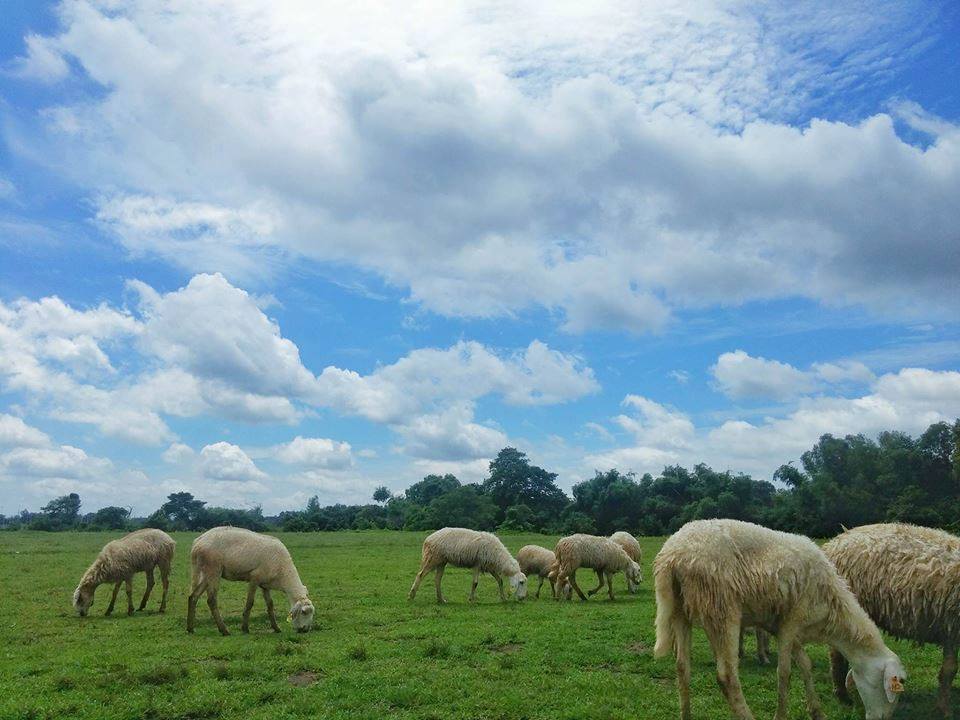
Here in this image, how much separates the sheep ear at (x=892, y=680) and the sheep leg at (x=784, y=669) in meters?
1.17

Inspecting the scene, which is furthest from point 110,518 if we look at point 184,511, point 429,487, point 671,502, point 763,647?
point 763,647

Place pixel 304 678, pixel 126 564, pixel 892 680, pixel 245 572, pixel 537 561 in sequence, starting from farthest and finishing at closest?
pixel 537 561, pixel 126 564, pixel 245 572, pixel 304 678, pixel 892 680

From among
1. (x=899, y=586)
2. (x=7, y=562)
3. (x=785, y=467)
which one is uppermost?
(x=785, y=467)

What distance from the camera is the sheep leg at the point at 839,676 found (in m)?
10.6

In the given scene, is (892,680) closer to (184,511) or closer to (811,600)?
(811,600)

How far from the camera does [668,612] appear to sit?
370 inches

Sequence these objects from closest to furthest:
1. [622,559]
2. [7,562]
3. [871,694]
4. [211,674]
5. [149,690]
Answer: [871,694] → [149,690] → [211,674] → [622,559] → [7,562]

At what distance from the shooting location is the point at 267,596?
54.3 feet

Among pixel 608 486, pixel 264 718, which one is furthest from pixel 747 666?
pixel 608 486

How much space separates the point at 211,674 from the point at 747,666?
31.8 feet

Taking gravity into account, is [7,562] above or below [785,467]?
below

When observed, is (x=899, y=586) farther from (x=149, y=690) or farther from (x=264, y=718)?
(x=149, y=690)

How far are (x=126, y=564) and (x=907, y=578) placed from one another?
19.3 m

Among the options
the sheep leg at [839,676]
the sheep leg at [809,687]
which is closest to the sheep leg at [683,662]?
the sheep leg at [809,687]
